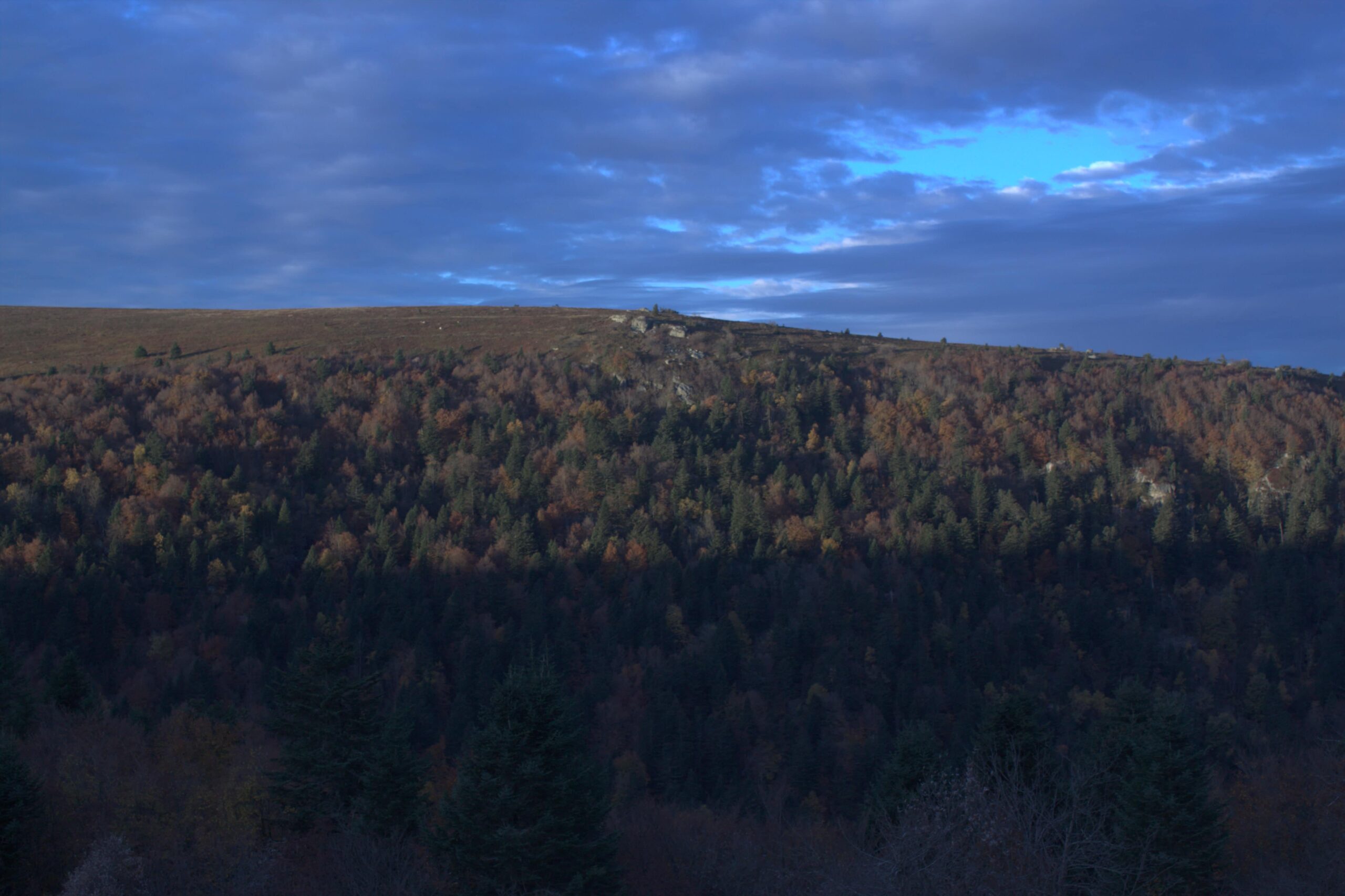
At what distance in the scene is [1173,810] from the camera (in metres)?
23.4

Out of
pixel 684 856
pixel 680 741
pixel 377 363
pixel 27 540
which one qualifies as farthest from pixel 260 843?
pixel 377 363

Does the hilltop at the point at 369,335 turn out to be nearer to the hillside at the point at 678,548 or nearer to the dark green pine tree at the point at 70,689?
the hillside at the point at 678,548

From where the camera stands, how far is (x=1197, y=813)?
Answer: 928 inches

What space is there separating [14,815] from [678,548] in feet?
172

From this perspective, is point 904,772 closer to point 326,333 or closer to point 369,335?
point 369,335

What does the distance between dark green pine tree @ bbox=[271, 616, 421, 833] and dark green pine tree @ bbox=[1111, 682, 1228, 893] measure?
1928 cm

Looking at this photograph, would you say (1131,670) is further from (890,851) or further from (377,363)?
(377,363)

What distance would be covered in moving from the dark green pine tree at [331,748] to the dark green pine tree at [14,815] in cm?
562

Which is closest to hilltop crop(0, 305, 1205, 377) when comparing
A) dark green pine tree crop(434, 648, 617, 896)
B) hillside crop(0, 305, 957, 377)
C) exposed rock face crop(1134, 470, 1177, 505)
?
hillside crop(0, 305, 957, 377)

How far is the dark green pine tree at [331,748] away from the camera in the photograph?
23.4 metres

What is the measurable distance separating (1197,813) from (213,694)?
4877 centimetres

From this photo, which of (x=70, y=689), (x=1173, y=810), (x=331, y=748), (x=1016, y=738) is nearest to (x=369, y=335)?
(x=70, y=689)

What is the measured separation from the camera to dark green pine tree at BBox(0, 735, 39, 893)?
1919 centimetres

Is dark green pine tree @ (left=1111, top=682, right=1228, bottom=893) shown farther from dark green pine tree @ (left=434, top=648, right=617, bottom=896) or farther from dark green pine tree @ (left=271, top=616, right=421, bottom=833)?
dark green pine tree @ (left=271, top=616, right=421, bottom=833)
